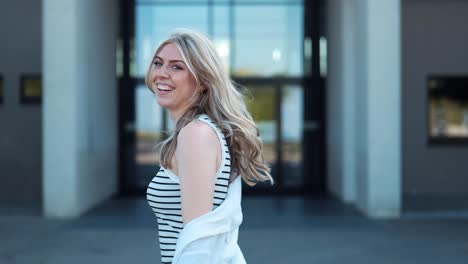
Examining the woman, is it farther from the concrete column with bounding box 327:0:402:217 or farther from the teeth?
the concrete column with bounding box 327:0:402:217

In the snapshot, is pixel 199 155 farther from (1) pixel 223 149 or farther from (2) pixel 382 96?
(2) pixel 382 96

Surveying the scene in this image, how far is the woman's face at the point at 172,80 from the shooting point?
175 centimetres

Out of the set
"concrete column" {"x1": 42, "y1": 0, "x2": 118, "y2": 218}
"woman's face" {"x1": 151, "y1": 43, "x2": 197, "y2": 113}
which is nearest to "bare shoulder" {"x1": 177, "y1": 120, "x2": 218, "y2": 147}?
"woman's face" {"x1": 151, "y1": 43, "x2": 197, "y2": 113}

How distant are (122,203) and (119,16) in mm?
3950

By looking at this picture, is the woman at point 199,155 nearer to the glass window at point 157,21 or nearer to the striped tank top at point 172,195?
the striped tank top at point 172,195

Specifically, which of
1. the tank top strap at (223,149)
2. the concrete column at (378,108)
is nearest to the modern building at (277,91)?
the concrete column at (378,108)

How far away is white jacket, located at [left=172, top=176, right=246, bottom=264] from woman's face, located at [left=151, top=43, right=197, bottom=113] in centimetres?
34

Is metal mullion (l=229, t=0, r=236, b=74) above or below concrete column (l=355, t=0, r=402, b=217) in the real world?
above

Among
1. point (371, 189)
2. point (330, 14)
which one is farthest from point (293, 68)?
point (371, 189)

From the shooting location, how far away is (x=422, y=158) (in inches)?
469

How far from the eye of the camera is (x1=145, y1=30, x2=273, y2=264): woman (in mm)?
1580

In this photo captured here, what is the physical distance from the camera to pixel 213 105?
176 centimetres

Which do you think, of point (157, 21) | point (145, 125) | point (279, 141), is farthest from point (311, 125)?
point (157, 21)

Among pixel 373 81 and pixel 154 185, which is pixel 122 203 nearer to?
pixel 373 81
